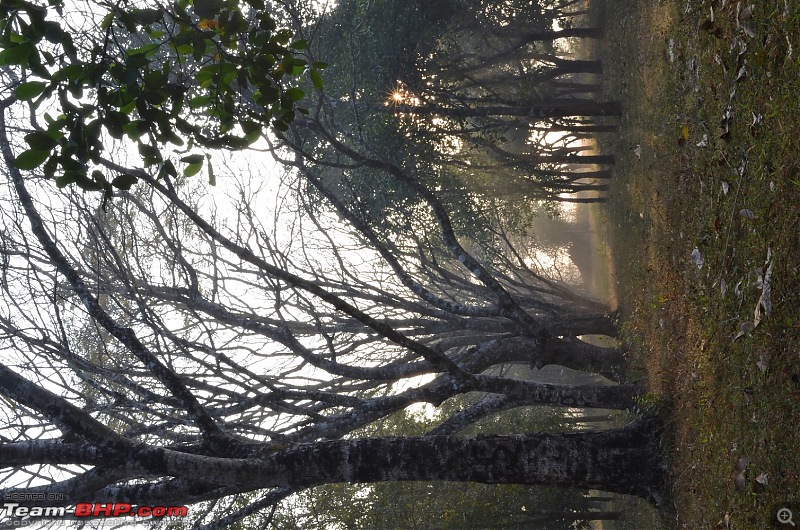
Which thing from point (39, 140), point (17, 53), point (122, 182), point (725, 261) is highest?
point (17, 53)

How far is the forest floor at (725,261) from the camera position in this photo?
4.48 metres

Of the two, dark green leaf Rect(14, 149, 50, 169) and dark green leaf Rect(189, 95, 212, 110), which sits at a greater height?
dark green leaf Rect(189, 95, 212, 110)

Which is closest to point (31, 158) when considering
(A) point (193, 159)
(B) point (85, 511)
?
(A) point (193, 159)

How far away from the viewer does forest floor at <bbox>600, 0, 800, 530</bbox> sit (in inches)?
176

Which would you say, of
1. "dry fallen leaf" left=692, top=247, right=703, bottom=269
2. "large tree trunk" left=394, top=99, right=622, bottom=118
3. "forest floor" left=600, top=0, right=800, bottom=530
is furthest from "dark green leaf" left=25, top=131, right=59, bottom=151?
"large tree trunk" left=394, top=99, right=622, bottom=118

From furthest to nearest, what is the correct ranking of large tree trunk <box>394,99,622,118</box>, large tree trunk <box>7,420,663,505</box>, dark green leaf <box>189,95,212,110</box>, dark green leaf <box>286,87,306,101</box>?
1. large tree trunk <box>394,99,622,118</box>
2. large tree trunk <box>7,420,663,505</box>
3. dark green leaf <box>286,87,306,101</box>
4. dark green leaf <box>189,95,212,110</box>

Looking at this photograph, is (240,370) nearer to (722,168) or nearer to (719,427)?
(719,427)

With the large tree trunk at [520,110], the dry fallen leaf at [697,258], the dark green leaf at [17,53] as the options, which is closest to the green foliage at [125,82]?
the dark green leaf at [17,53]

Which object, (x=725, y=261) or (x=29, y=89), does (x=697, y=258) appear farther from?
(x=29, y=89)

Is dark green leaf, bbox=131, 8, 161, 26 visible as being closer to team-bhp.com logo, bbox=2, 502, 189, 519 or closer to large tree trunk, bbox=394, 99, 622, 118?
team-bhp.com logo, bbox=2, 502, 189, 519

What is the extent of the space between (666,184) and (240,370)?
245 inches

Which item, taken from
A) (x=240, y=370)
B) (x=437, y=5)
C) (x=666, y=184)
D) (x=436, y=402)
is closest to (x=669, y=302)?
(x=666, y=184)

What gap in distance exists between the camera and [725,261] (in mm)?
5875

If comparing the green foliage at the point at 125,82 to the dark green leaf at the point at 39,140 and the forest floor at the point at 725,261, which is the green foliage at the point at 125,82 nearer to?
the dark green leaf at the point at 39,140
